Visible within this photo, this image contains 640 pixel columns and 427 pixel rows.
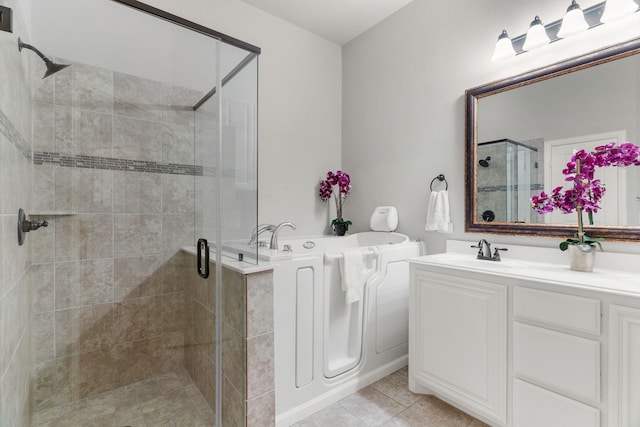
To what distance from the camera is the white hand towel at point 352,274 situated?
1720mm

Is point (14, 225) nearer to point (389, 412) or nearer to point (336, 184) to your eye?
point (389, 412)

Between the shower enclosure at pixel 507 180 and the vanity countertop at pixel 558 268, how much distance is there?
227mm

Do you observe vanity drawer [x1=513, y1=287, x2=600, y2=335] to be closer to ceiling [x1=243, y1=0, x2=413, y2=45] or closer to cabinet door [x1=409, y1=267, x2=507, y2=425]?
cabinet door [x1=409, y1=267, x2=507, y2=425]

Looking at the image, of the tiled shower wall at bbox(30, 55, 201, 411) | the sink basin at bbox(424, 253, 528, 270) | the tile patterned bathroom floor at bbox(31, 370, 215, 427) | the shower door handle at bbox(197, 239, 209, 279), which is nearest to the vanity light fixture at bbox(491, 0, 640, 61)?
the sink basin at bbox(424, 253, 528, 270)

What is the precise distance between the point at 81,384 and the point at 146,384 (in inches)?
10.9

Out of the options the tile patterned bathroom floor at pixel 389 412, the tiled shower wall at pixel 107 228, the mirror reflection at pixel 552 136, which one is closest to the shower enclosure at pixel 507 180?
the mirror reflection at pixel 552 136

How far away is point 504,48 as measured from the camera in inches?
71.7

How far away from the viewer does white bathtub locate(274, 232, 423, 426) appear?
1524 millimetres

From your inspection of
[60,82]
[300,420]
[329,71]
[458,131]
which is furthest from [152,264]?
[329,71]

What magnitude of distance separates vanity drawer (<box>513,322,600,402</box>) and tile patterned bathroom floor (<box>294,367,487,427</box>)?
50 cm

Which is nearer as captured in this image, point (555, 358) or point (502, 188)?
point (555, 358)

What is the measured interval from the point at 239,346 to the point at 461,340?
115cm

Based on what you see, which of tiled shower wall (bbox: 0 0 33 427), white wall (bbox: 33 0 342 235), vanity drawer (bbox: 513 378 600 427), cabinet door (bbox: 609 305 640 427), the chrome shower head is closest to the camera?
tiled shower wall (bbox: 0 0 33 427)

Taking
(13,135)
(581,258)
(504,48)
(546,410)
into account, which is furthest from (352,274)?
(504,48)
